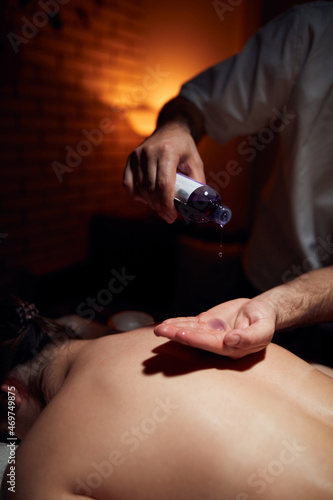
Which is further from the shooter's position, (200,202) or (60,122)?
(60,122)

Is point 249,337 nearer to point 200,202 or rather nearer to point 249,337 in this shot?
point 249,337

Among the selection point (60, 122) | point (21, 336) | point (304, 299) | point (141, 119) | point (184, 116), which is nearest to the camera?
point (304, 299)

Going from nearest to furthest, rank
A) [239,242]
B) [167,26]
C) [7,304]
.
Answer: [7,304], [239,242], [167,26]

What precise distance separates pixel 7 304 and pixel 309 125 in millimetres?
1363

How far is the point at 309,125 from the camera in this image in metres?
1.47

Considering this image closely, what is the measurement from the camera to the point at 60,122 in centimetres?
362

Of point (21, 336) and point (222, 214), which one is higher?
point (222, 214)

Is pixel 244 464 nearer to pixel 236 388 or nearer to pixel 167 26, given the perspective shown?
pixel 236 388

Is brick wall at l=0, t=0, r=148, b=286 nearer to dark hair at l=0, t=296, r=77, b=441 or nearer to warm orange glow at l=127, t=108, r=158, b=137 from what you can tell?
warm orange glow at l=127, t=108, r=158, b=137

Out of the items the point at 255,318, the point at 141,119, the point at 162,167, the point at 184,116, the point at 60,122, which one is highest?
the point at 60,122

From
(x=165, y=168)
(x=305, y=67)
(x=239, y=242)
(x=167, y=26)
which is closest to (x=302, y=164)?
(x=305, y=67)

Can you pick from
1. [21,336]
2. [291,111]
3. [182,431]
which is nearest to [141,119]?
[291,111]

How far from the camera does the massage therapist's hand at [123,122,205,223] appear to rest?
977 mm

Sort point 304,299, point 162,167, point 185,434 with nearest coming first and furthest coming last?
1. point 185,434
2. point 162,167
3. point 304,299
